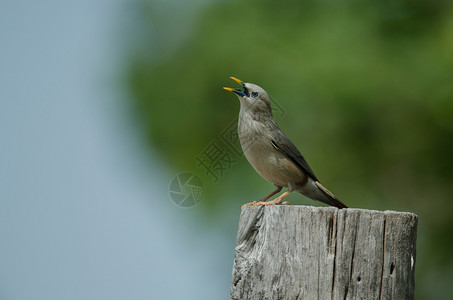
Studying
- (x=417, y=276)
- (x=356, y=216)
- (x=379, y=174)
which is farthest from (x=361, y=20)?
(x=356, y=216)

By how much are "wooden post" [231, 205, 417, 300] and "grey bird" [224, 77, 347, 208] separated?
78.9 inches

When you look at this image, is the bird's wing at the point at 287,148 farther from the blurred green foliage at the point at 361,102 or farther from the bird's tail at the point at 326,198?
the blurred green foliage at the point at 361,102

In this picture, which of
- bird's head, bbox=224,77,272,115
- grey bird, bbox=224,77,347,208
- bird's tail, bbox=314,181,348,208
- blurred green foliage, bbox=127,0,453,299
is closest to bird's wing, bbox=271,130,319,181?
grey bird, bbox=224,77,347,208

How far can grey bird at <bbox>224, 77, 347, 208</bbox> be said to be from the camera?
6.04 meters

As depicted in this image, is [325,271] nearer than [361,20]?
Yes

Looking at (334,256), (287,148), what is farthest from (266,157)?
(334,256)

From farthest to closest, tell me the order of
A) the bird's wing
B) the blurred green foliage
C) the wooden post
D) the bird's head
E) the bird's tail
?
the blurred green foliage → the bird's head → the bird's wing → the bird's tail → the wooden post

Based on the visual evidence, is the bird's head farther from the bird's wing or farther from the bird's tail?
the bird's tail

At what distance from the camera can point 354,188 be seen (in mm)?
12281

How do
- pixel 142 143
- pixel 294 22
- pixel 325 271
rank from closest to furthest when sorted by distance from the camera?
pixel 325 271 → pixel 294 22 → pixel 142 143

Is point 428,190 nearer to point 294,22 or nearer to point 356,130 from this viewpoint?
point 356,130

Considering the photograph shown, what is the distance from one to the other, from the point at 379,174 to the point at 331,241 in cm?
908

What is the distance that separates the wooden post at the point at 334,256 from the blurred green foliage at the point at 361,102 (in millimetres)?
7096

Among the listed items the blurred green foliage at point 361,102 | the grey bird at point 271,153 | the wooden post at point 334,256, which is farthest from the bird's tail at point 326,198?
the blurred green foliage at point 361,102
